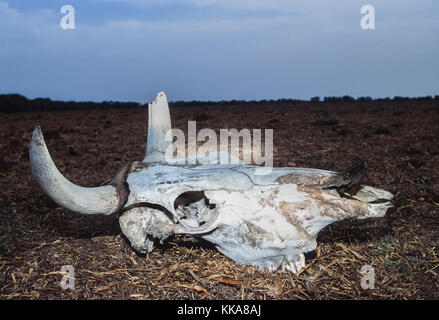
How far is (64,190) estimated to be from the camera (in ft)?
7.79

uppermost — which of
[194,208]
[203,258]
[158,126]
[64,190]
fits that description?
[158,126]

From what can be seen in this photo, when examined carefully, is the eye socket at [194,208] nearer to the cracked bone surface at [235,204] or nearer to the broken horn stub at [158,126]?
the cracked bone surface at [235,204]

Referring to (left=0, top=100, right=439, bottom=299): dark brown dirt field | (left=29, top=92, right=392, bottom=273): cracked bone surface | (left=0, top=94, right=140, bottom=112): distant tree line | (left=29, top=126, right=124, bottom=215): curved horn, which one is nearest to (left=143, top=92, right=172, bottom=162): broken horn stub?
(left=29, top=92, right=392, bottom=273): cracked bone surface

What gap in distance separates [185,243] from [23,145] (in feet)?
22.5

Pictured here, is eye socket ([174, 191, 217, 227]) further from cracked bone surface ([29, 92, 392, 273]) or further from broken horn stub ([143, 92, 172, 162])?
broken horn stub ([143, 92, 172, 162])

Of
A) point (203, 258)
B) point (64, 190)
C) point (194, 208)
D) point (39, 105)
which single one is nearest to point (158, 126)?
point (194, 208)

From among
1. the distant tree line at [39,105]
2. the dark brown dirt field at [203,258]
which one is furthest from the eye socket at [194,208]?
the distant tree line at [39,105]

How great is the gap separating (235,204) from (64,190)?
1228 mm

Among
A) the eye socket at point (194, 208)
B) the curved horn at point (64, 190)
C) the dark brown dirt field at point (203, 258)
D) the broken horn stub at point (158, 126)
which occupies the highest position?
the broken horn stub at point (158, 126)

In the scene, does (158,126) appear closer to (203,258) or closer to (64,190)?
(64,190)

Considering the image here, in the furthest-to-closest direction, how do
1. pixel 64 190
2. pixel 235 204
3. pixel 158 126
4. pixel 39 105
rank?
1. pixel 39 105
2. pixel 158 126
3. pixel 235 204
4. pixel 64 190

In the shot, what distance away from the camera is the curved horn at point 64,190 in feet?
7.35

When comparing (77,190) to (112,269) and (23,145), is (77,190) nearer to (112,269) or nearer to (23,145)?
(112,269)

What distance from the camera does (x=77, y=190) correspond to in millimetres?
2473
